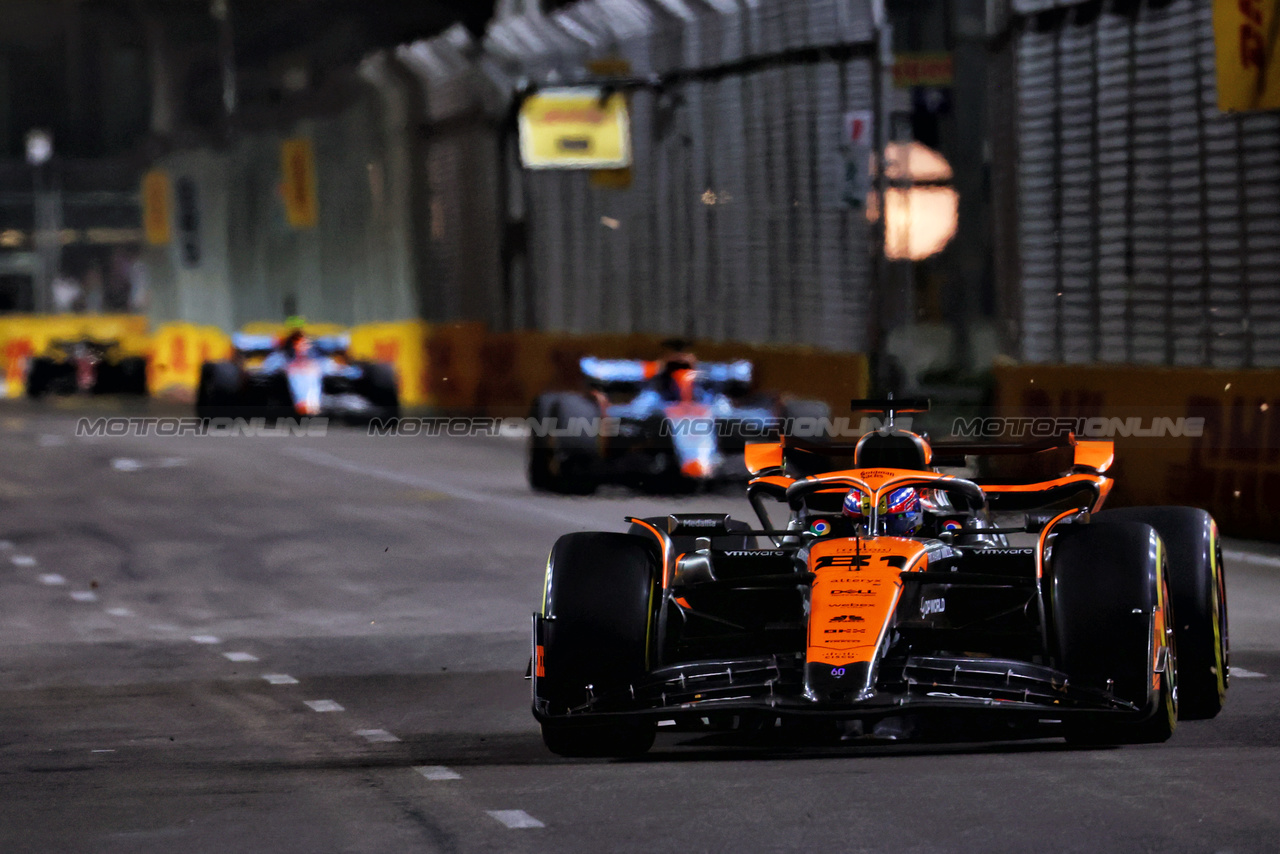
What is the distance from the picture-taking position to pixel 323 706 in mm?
9086

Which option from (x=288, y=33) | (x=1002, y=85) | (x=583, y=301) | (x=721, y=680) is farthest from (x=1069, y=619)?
(x=288, y=33)

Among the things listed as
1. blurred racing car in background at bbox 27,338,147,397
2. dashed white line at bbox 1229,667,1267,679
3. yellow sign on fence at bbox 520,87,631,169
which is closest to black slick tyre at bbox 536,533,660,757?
dashed white line at bbox 1229,667,1267,679

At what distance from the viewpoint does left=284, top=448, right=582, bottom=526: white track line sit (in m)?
17.3

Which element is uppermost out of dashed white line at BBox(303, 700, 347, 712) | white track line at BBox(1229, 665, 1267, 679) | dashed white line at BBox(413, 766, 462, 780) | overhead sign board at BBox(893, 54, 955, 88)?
overhead sign board at BBox(893, 54, 955, 88)

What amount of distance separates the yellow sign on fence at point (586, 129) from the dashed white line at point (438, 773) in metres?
21.3

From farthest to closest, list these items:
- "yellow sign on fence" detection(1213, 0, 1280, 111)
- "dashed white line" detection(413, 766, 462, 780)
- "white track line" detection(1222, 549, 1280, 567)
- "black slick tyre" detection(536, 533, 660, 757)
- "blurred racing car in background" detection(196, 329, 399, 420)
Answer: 1. "blurred racing car in background" detection(196, 329, 399, 420)
2. "yellow sign on fence" detection(1213, 0, 1280, 111)
3. "white track line" detection(1222, 549, 1280, 567)
4. "black slick tyre" detection(536, 533, 660, 757)
5. "dashed white line" detection(413, 766, 462, 780)

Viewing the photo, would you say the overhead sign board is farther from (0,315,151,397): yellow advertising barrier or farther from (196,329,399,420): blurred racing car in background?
(0,315,151,397): yellow advertising barrier

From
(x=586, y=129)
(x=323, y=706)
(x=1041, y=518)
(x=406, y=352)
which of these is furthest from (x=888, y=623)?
(x=406, y=352)

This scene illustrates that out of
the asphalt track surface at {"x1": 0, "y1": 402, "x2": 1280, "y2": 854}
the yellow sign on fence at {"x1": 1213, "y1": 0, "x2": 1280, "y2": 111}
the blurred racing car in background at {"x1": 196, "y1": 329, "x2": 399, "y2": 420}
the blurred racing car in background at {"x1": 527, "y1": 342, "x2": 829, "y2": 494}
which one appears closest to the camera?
the asphalt track surface at {"x1": 0, "y1": 402, "x2": 1280, "y2": 854}

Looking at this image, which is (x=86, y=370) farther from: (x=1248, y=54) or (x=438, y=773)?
(x=438, y=773)

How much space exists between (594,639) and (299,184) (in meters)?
35.4

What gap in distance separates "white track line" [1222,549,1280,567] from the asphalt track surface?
59mm

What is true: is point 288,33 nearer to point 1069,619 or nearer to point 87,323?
point 87,323

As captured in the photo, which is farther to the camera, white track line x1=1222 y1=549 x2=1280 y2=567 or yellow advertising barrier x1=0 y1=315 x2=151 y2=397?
yellow advertising barrier x1=0 y1=315 x2=151 y2=397
